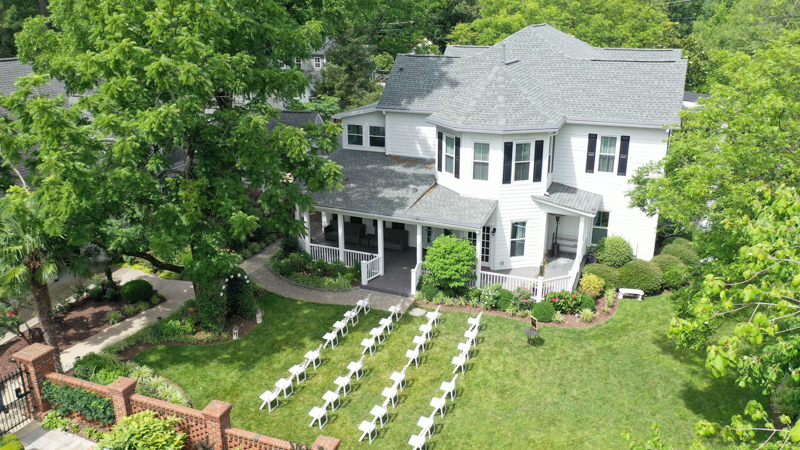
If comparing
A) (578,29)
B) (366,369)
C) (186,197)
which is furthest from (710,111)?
(578,29)

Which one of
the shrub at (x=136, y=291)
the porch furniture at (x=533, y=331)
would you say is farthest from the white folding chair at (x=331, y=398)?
the shrub at (x=136, y=291)

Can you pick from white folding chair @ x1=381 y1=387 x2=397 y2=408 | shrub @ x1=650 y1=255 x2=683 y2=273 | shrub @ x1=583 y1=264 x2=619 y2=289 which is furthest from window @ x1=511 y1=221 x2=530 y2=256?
white folding chair @ x1=381 y1=387 x2=397 y2=408

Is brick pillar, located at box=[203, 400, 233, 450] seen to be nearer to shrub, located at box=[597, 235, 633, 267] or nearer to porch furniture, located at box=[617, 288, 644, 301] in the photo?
porch furniture, located at box=[617, 288, 644, 301]

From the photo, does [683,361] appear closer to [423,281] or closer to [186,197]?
[423,281]

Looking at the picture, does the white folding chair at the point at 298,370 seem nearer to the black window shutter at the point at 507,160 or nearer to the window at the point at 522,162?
the black window shutter at the point at 507,160

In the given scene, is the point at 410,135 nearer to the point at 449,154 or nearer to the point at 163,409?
the point at 449,154
